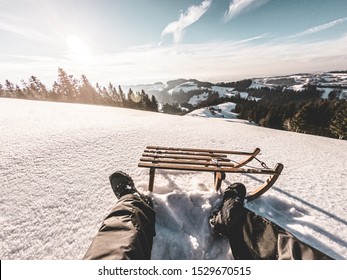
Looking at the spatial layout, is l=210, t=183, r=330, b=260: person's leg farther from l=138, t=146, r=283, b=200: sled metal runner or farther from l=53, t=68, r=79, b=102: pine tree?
l=53, t=68, r=79, b=102: pine tree

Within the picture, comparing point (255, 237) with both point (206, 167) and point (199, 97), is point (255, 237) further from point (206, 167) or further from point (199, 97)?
point (199, 97)

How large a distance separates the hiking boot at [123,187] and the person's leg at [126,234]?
1.00 feet

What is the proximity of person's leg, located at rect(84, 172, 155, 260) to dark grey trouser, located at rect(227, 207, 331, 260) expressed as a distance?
990mm

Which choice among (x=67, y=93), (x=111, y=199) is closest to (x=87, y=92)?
(x=67, y=93)

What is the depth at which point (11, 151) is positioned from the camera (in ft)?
14.6

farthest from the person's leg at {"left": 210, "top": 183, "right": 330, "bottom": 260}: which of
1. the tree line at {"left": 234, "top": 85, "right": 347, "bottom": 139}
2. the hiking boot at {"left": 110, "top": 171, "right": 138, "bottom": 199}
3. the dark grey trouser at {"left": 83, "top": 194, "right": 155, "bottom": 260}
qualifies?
the tree line at {"left": 234, "top": 85, "right": 347, "bottom": 139}

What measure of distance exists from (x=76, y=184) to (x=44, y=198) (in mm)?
552

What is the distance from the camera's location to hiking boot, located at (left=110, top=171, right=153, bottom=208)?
2.68m

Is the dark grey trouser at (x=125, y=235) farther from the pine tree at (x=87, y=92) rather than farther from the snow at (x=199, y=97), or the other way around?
the snow at (x=199, y=97)

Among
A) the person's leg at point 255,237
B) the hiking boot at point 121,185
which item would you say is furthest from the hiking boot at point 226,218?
the hiking boot at point 121,185

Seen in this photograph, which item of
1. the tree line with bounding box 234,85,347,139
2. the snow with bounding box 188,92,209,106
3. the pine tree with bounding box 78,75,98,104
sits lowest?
the snow with bounding box 188,92,209,106

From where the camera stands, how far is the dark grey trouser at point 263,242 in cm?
164
